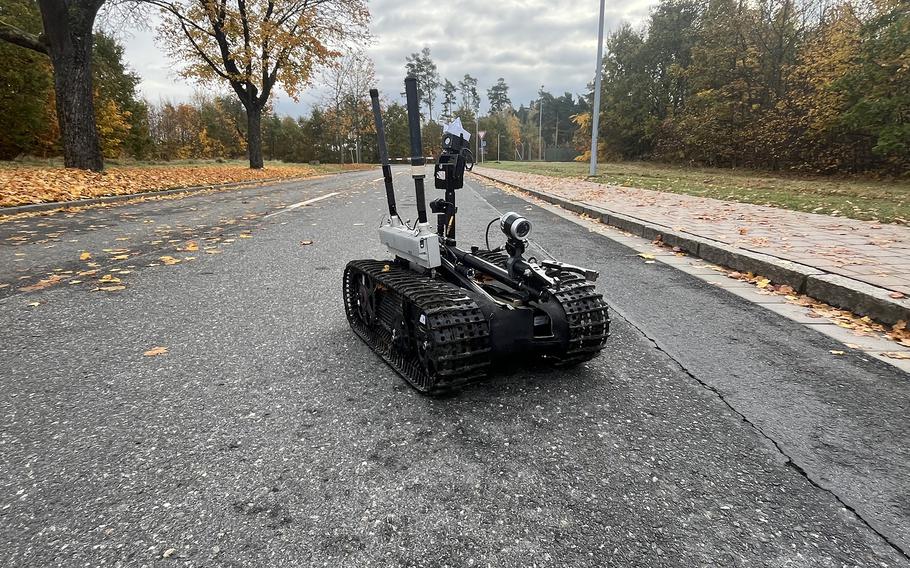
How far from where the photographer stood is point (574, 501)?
1.68 metres

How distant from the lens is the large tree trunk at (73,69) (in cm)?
1362

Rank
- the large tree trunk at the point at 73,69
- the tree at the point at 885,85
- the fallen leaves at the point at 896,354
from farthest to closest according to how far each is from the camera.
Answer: the tree at the point at 885,85, the large tree trunk at the point at 73,69, the fallen leaves at the point at 896,354

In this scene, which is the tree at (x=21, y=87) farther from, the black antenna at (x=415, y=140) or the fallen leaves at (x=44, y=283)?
the black antenna at (x=415, y=140)

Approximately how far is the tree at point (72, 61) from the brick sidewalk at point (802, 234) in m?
14.3

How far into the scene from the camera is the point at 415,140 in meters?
2.85

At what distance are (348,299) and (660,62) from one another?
166 ft

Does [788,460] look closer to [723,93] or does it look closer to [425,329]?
[425,329]

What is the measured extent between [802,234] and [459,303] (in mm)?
6016

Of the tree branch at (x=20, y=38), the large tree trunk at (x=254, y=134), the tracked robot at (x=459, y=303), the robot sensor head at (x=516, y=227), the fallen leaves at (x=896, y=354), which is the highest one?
the tree branch at (x=20, y=38)

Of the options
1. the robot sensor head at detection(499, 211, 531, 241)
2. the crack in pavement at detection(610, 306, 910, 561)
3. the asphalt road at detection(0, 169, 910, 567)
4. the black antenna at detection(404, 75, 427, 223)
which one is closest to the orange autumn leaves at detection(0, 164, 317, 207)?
the asphalt road at detection(0, 169, 910, 567)

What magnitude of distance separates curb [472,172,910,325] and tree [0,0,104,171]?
1543cm

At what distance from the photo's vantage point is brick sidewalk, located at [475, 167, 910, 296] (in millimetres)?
4477

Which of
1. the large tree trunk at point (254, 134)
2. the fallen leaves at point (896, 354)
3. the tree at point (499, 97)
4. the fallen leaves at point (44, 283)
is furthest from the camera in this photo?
the tree at point (499, 97)

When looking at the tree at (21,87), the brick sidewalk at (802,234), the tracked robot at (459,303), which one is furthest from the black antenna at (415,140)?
the tree at (21,87)
